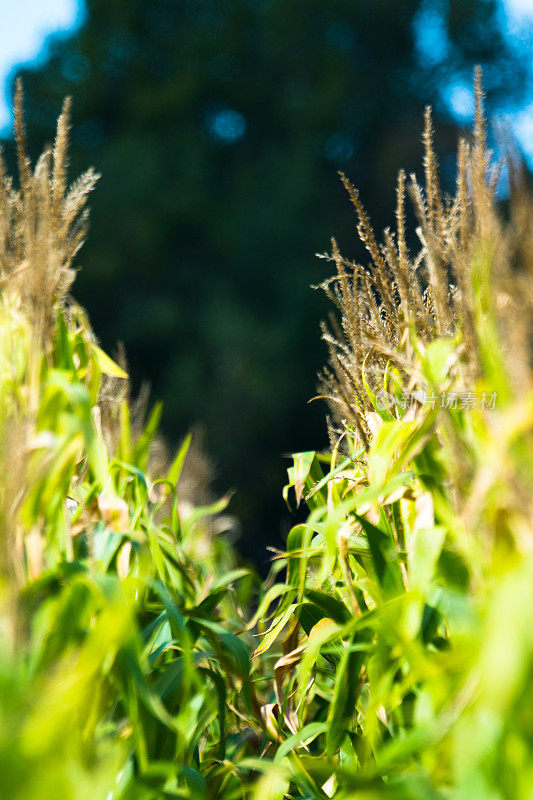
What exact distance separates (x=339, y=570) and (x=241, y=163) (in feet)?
36.3

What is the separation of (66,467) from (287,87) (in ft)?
39.2

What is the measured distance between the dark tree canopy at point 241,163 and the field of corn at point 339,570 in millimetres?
7757

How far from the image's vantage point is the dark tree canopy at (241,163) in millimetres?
9852

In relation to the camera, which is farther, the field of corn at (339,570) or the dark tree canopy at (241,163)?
the dark tree canopy at (241,163)

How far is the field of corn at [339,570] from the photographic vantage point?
783 mm

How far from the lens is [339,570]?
1.38 metres

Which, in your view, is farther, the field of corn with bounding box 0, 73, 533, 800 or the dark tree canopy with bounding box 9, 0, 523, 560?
the dark tree canopy with bounding box 9, 0, 523, 560

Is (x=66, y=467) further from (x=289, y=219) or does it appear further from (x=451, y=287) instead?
(x=289, y=219)

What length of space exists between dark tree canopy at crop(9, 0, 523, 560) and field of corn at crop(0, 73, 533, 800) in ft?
25.5

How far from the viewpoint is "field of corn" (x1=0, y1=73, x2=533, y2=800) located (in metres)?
0.78

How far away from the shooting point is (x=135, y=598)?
1.30 meters

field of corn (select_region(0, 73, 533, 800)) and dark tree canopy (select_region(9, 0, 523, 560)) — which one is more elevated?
dark tree canopy (select_region(9, 0, 523, 560))

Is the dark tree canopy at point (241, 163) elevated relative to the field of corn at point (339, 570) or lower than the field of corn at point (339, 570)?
elevated

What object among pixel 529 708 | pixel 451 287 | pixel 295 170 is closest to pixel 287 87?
pixel 295 170
